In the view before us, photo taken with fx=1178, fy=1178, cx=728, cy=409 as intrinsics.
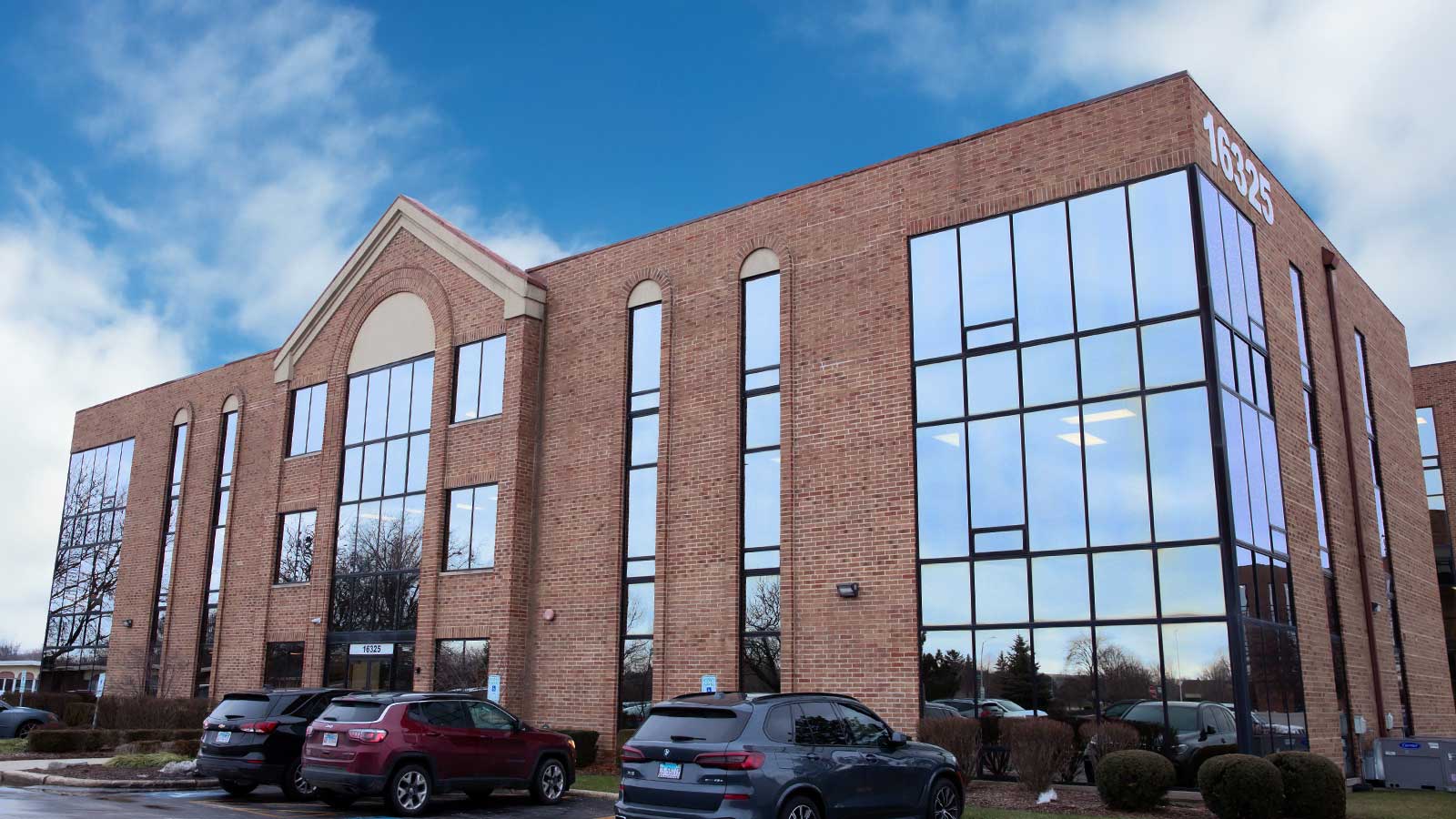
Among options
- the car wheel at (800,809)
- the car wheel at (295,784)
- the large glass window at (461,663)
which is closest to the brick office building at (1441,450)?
the large glass window at (461,663)

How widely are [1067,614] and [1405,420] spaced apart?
16.1 m

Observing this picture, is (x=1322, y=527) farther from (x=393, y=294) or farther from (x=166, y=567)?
(x=166, y=567)

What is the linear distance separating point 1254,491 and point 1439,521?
22.4 m

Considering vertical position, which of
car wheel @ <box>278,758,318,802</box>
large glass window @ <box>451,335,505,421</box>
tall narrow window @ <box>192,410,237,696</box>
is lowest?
car wheel @ <box>278,758,318,802</box>

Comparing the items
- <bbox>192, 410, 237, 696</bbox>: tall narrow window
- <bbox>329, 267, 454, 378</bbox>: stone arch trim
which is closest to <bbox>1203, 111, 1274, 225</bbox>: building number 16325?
<bbox>329, 267, 454, 378</bbox>: stone arch trim

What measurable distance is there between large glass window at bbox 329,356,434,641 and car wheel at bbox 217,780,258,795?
9310 millimetres

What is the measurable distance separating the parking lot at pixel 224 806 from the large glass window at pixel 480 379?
424 inches

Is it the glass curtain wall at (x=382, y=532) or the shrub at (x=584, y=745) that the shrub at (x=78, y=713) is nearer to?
the glass curtain wall at (x=382, y=532)

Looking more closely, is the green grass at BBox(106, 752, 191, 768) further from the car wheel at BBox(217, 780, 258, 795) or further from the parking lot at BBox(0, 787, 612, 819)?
the car wheel at BBox(217, 780, 258, 795)

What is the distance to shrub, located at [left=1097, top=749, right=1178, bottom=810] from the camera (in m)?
15.1

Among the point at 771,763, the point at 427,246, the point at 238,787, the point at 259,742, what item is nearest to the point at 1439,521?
the point at 427,246

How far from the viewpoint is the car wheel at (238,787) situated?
17.0 metres

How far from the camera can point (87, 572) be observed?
3872 centimetres

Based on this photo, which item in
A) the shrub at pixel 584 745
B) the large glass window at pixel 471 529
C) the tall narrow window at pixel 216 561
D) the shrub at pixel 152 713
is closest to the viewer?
the shrub at pixel 584 745
